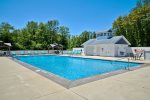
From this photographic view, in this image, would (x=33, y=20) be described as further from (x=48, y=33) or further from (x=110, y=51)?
(x=110, y=51)

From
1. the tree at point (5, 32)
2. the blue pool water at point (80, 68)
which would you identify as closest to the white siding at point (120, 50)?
the blue pool water at point (80, 68)

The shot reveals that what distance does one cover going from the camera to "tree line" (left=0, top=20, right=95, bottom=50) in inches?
1398

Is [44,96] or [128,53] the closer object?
[44,96]

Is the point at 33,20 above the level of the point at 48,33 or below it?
above

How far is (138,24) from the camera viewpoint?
2884 cm

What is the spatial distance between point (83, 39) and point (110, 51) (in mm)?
23831

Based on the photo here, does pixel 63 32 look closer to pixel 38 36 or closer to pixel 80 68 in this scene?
pixel 38 36

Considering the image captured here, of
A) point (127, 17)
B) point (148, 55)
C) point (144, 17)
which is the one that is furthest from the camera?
point (127, 17)

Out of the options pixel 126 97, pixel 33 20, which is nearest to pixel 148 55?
pixel 126 97

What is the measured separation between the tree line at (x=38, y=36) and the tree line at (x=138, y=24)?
14.4 metres

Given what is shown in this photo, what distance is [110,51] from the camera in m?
20.4

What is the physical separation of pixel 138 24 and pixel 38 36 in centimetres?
2845

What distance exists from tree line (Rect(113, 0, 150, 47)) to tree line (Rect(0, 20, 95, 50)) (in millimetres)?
14384

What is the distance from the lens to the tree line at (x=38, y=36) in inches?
1398
